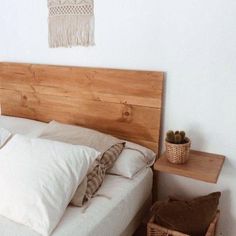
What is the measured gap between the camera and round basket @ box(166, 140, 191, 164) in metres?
1.44

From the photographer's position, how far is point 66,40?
1.83 m

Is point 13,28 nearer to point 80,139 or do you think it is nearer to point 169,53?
point 80,139

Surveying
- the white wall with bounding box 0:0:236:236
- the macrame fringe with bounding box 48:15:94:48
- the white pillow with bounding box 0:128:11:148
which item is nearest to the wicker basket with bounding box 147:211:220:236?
the white wall with bounding box 0:0:236:236

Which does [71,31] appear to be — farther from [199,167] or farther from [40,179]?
[199,167]

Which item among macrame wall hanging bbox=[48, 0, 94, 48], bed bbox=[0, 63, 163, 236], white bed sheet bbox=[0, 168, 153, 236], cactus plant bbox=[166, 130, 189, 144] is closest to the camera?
white bed sheet bbox=[0, 168, 153, 236]

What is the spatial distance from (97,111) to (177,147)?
23.6 inches

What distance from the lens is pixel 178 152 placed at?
1.44m

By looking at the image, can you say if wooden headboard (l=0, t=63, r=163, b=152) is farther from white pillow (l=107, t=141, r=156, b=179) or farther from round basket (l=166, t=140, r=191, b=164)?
round basket (l=166, t=140, r=191, b=164)

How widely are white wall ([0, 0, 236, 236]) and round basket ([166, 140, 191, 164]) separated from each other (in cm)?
20

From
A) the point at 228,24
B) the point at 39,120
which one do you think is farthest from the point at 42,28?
the point at 228,24

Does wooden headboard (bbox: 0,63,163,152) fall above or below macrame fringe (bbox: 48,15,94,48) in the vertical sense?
below

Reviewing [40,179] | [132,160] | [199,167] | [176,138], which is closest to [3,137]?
[40,179]

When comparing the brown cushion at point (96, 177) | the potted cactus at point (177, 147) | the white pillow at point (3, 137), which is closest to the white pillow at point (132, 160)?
the brown cushion at point (96, 177)

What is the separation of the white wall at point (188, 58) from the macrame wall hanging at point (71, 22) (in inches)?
2.0
